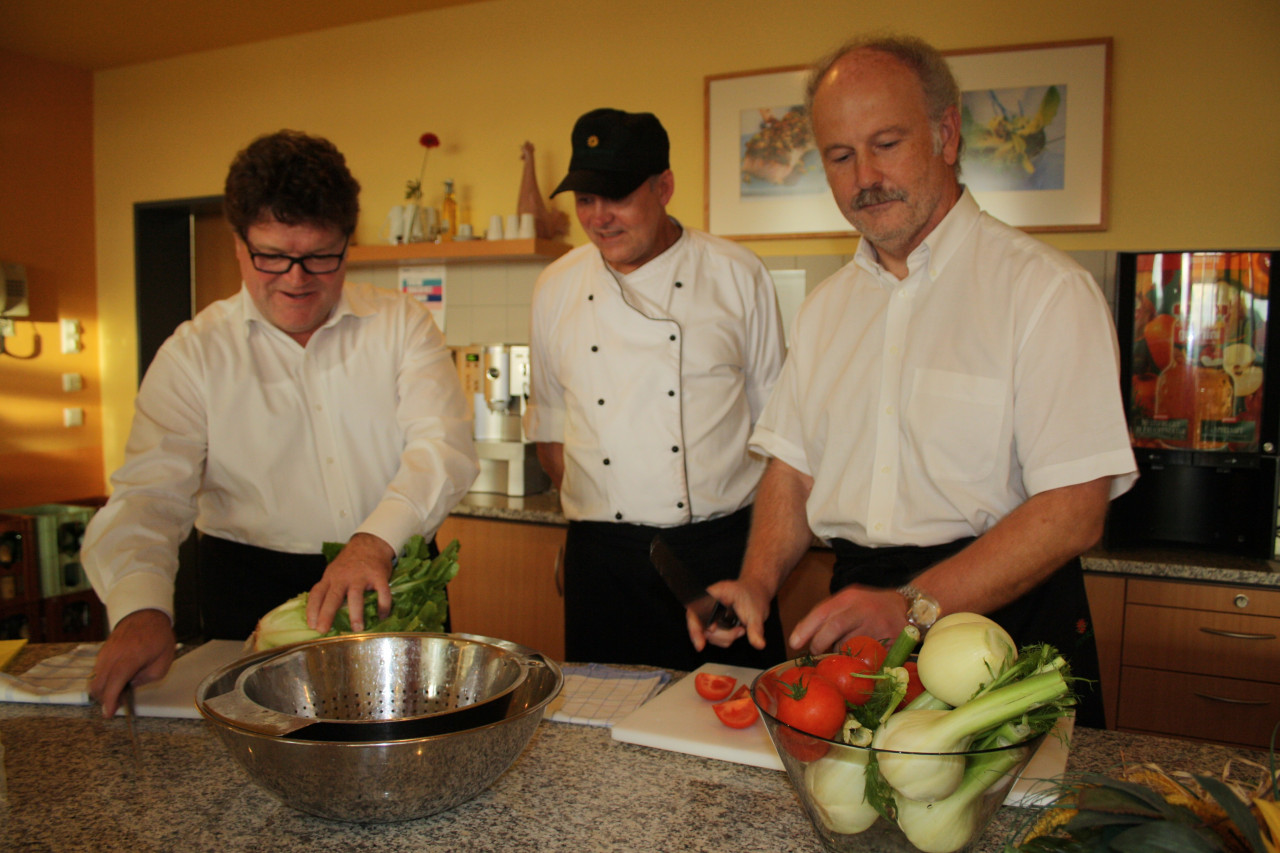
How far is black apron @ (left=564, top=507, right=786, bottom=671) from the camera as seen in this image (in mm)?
2242

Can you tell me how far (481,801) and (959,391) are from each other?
0.99m

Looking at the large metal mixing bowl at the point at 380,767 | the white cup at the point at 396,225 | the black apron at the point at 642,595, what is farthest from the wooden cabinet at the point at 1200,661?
the white cup at the point at 396,225

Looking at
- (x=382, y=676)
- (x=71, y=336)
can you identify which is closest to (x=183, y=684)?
(x=382, y=676)

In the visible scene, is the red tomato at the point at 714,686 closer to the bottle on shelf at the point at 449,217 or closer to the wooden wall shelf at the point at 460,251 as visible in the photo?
the wooden wall shelf at the point at 460,251

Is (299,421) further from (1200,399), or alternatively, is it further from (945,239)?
(1200,399)

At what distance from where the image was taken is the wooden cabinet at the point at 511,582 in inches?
125

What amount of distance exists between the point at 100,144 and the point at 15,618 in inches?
98.4

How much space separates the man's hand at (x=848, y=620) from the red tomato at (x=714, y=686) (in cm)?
14

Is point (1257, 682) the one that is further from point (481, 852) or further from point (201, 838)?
point (201, 838)

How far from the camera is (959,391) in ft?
4.99

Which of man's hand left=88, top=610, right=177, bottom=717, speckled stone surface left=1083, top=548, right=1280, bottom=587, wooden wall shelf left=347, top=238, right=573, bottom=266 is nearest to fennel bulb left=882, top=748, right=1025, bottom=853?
man's hand left=88, top=610, right=177, bottom=717

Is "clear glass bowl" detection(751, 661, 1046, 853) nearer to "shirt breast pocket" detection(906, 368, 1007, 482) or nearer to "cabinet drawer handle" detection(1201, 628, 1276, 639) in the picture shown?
"shirt breast pocket" detection(906, 368, 1007, 482)

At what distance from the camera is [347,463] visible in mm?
1813

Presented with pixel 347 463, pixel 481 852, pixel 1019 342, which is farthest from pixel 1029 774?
pixel 347 463
